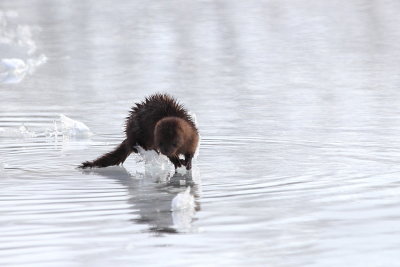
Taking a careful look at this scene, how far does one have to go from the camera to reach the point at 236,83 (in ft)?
55.7

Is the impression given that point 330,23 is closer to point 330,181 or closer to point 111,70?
point 111,70

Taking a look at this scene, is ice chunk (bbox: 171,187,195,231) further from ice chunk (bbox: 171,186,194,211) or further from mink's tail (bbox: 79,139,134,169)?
mink's tail (bbox: 79,139,134,169)

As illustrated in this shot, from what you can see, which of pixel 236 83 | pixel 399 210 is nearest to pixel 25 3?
pixel 236 83

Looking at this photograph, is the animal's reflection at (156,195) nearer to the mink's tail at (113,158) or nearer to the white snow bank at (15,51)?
the mink's tail at (113,158)

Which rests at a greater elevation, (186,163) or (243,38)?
(243,38)

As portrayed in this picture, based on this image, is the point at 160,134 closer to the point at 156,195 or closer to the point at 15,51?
the point at 156,195

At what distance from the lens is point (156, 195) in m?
8.69

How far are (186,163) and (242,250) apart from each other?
11.9 feet

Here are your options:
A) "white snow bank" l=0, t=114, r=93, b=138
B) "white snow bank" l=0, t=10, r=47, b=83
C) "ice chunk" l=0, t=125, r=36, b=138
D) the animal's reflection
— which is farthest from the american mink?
"white snow bank" l=0, t=10, r=47, b=83

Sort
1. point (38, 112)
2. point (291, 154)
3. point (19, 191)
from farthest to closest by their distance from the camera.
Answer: point (38, 112) → point (291, 154) → point (19, 191)

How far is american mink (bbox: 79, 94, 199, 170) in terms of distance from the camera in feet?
31.7

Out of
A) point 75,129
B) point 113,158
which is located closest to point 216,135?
point 75,129

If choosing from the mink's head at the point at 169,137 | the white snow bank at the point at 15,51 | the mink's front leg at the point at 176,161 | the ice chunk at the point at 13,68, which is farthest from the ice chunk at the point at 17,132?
the ice chunk at the point at 13,68

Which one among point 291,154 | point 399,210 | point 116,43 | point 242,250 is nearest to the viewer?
point 242,250
